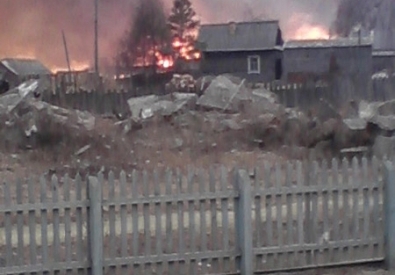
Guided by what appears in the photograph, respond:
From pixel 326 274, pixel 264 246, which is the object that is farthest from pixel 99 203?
pixel 326 274

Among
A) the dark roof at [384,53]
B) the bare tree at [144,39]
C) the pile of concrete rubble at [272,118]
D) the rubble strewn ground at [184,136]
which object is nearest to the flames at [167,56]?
the bare tree at [144,39]

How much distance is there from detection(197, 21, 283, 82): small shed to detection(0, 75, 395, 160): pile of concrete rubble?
919 inches

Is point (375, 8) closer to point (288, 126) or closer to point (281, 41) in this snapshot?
point (281, 41)

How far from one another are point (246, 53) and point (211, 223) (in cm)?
4387

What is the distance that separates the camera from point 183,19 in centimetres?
6488

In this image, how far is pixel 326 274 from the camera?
9.15 metres

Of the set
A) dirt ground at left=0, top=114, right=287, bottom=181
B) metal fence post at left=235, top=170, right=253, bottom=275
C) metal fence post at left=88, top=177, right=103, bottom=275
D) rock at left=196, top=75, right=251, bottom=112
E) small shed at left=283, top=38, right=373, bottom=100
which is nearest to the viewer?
metal fence post at left=88, top=177, right=103, bottom=275

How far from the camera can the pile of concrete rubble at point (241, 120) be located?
21.4 m

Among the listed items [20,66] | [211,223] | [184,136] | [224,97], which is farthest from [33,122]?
[20,66]

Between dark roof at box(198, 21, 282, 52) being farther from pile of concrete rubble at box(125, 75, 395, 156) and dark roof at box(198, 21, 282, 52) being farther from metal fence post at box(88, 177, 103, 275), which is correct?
metal fence post at box(88, 177, 103, 275)

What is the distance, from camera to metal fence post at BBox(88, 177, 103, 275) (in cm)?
830

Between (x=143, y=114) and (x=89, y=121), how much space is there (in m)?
2.04

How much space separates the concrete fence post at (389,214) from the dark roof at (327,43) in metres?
43.5

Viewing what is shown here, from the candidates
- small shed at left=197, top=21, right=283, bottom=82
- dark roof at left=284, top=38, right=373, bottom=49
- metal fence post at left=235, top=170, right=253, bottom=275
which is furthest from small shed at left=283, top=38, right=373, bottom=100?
metal fence post at left=235, top=170, right=253, bottom=275
